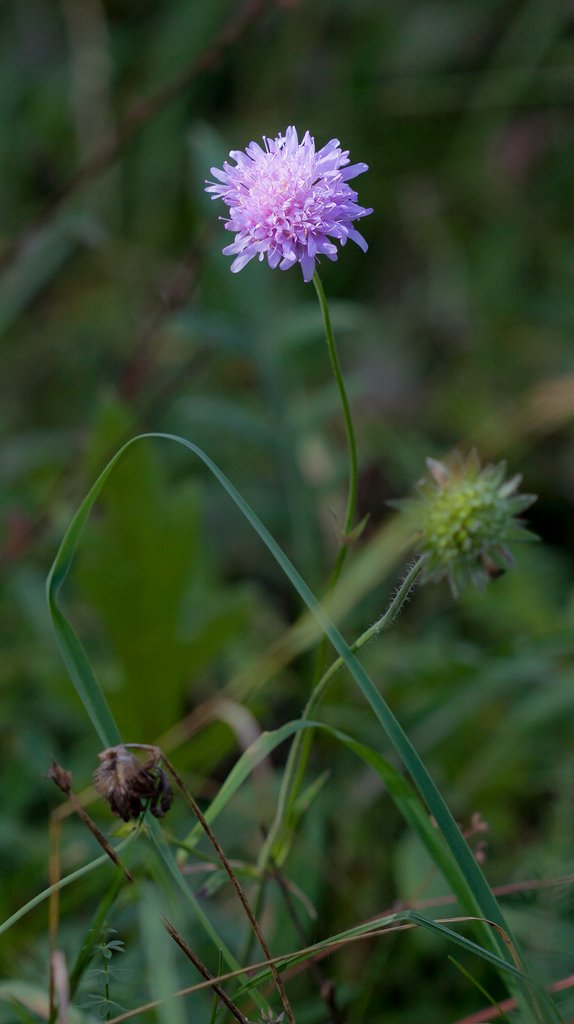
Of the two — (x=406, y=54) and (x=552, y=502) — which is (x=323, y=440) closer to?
(x=552, y=502)

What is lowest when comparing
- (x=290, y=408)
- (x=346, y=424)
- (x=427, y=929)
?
(x=427, y=929)

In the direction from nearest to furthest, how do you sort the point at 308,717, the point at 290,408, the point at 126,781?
the point at 126,781 → the point at 308,717 → the point at 290,408

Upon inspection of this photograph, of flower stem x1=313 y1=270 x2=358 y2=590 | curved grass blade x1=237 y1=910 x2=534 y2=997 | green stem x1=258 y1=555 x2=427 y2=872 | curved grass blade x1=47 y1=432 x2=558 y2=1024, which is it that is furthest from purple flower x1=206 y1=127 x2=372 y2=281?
curved grass blade x1=237 y1=910 x2=534 y2=997

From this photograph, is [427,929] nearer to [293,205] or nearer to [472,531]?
[472,531]

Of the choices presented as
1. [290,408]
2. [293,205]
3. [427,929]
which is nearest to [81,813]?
[427,929]

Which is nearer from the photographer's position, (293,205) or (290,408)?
(293,205)

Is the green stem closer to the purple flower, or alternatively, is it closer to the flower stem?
the flower stem

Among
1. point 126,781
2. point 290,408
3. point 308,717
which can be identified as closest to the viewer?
point 126,781
